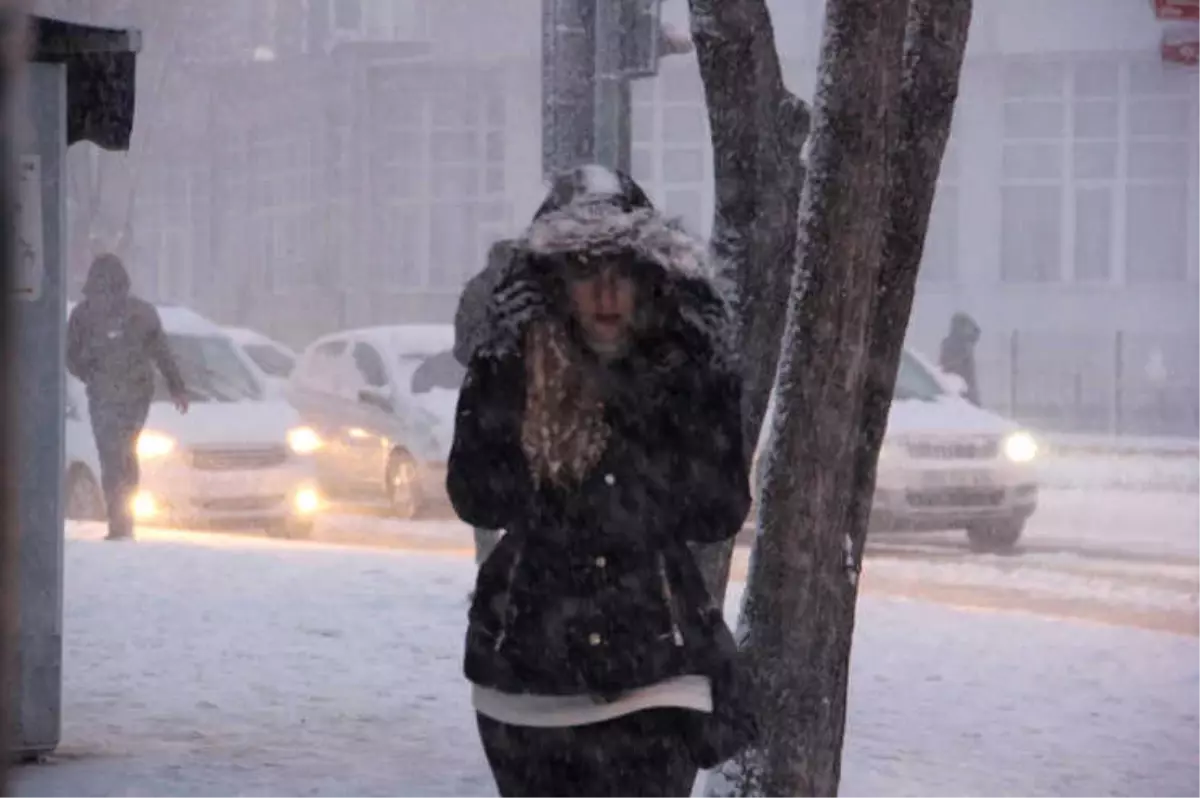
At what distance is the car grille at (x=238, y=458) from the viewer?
15.2 metres

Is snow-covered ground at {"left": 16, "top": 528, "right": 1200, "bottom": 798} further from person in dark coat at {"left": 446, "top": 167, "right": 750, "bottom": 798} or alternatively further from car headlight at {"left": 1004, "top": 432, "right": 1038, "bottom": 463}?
car headlight at {"left": 1004, "top": 432, "right": 1038, "bottom": 463}

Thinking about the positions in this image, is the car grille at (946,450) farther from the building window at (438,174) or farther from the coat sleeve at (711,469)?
the building window at (438,174)

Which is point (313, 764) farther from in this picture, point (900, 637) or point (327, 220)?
point (327, 220)

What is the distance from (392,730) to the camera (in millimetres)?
7348

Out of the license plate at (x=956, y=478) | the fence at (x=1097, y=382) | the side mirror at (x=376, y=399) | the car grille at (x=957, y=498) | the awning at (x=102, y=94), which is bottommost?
the fence at (x=1097, y=382)

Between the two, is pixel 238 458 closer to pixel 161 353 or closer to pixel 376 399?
pixel 161 353

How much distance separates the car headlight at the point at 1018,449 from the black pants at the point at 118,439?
241 inches

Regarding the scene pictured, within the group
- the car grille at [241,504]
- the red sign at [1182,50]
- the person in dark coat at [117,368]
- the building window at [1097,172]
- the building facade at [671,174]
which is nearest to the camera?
the person in dark coat at [117,368]

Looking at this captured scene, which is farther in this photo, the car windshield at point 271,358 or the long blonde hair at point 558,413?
the car windshield at point 271,358

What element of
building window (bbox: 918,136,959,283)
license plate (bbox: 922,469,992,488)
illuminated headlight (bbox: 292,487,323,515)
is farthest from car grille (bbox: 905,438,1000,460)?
building window (bbox: 918,136,959,283)

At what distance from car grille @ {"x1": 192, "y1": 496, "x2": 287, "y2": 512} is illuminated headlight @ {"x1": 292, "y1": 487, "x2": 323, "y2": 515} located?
143 mm

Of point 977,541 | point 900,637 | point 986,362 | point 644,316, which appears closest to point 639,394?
point 644,316

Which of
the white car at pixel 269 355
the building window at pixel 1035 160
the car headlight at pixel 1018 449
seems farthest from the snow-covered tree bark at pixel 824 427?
the building window at pixel 1035 160

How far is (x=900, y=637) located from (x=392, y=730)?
3.56 metres
